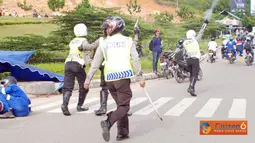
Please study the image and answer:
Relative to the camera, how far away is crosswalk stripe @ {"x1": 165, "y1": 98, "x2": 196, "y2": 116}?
8617 millimetres

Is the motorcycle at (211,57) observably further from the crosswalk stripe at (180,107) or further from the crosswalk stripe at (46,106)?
the crosswalk stripe at (46,106)

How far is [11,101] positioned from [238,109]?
457 cm

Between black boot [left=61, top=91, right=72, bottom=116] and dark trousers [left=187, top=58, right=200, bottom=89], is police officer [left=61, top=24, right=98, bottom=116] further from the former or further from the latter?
dark trousers [left=187, top=58, right=200, bottom=89]

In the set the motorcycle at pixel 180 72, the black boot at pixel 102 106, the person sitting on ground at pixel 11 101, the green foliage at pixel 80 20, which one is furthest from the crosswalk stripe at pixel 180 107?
the green foliage at pixel 80 20

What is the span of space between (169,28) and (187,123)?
2883 centimetres

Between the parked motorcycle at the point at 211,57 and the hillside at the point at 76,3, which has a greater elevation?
the hillside at the point at 76,3

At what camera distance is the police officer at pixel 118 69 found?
20.5 feet

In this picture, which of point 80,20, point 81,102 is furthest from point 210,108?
point 80,20

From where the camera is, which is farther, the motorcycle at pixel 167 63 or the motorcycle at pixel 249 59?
the motorcycle at pixel 249 59

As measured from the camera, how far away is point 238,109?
8.92m

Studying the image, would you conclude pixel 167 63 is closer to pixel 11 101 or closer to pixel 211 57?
pixel 211 57

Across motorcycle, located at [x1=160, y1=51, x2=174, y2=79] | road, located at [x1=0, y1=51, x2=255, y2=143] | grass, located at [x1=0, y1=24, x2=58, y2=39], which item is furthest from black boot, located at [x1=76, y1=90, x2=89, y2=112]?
grass, located at [x1=0, y1=24, x2=58, y2=39]

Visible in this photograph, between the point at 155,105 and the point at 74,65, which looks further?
the point at 155,105

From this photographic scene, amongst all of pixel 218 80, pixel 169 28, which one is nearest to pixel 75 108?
pixel 218 80
